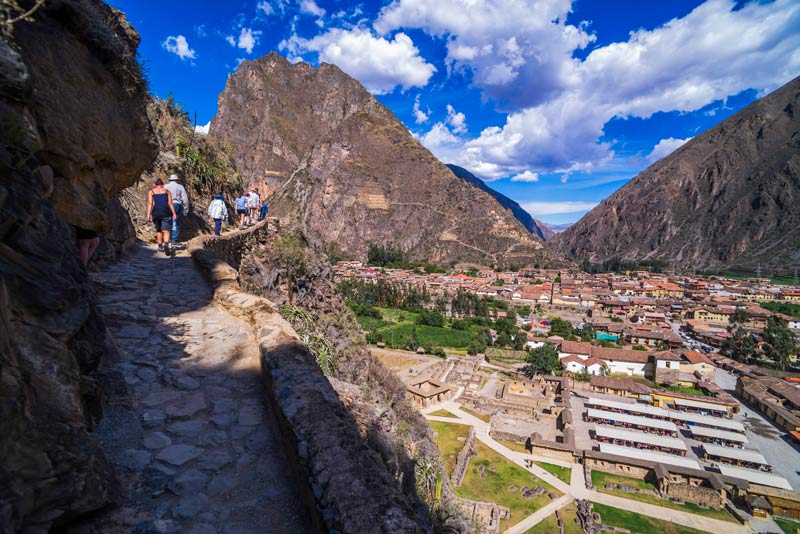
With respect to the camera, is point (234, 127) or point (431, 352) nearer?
point (431, 352)

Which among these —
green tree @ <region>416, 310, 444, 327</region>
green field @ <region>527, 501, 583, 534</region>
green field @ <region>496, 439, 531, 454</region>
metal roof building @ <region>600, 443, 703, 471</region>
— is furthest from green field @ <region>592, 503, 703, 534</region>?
green tree @ <region>416, 310, 444, 327</region>

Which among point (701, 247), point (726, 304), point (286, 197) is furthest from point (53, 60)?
point (701, 247)

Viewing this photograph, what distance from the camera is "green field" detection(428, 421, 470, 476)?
19.3m

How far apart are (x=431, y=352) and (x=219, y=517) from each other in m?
37.7

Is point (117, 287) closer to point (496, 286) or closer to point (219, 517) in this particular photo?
point (219, 517)

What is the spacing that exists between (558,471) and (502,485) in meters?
3.09

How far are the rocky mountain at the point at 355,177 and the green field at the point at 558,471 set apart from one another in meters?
81.1

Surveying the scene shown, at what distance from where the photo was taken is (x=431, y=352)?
38.9 meters

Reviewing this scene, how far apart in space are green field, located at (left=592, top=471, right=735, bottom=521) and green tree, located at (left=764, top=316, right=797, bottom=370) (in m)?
28.3

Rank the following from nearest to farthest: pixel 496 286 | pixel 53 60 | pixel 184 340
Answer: pixel 53 60, pixel 184 340, pixel 496 286

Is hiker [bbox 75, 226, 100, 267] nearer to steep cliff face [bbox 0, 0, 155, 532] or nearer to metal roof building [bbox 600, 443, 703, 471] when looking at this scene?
steep cliff face [bbox 0, 0, 155, 532]

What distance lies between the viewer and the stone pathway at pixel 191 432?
204 centimetres

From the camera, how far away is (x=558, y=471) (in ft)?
61.4

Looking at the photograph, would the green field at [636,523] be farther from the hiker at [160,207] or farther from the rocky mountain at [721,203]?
the rocky mountain at [721,203]
